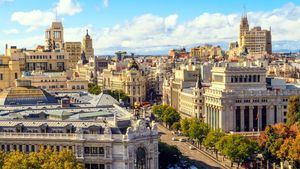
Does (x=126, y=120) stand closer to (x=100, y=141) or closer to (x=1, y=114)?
(x=100, y=141)

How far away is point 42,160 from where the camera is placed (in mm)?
79250

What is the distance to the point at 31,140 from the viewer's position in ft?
281

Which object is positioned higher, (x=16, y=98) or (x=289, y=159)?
(x=16, y=98)

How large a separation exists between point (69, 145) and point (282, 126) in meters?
46.7

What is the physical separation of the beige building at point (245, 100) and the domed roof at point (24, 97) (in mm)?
45132

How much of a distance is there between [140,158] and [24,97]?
44.3 metres

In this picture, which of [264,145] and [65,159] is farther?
[264,145]

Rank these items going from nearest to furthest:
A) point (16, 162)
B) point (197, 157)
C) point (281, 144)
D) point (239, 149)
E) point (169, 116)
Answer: point (16, 162)
point (281, 144)
point (239, 149)
point (197, 157)
point (169, 116)

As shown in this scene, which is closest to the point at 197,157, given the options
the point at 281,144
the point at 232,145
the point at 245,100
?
the point at 232,145

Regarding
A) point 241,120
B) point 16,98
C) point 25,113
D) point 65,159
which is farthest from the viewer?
point 241,120

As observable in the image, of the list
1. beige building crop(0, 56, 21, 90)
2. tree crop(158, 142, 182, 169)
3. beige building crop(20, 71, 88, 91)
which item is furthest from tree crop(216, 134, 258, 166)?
beige building crop(0, 56, 21, 90)

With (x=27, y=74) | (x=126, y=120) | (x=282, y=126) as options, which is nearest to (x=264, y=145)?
(x=282, y=126)

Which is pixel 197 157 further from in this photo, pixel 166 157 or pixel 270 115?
pixel 270 115

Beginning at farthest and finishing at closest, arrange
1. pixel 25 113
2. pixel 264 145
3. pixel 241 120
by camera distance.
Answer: pixel 241 120
pixel 264 145
pixel 25 113
